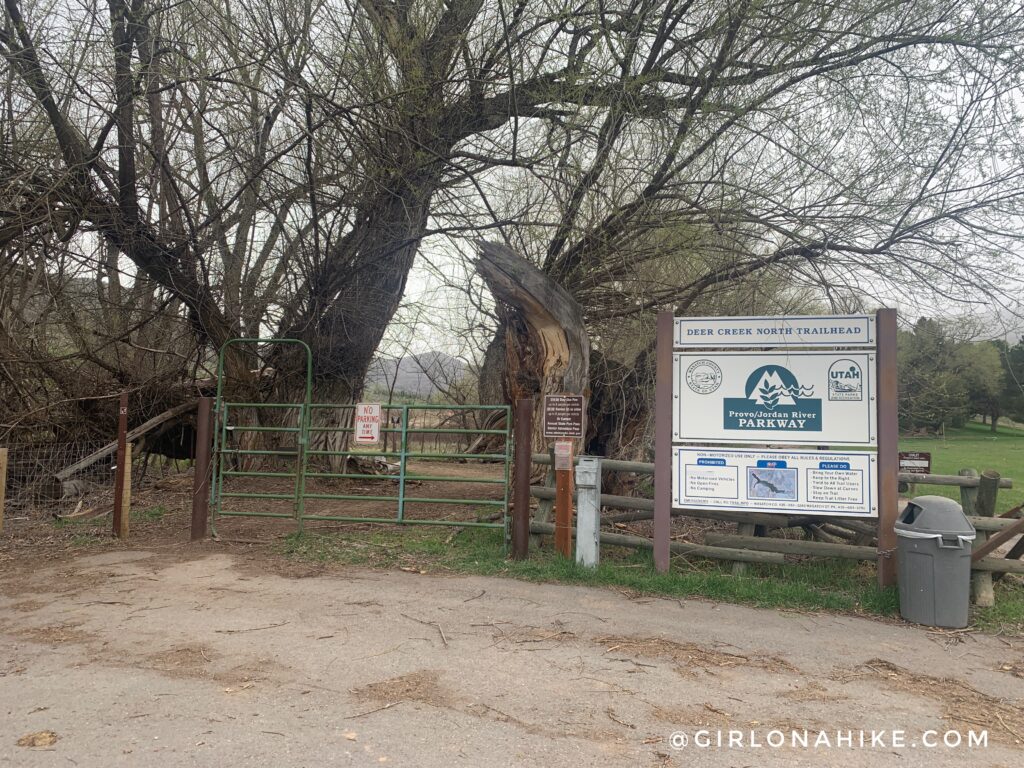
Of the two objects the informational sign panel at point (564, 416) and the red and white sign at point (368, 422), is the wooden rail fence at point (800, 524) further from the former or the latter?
the red and white sign at point (368, 422)

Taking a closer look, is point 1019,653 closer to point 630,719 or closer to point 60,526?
point 630,719

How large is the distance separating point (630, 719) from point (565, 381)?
6.20 m

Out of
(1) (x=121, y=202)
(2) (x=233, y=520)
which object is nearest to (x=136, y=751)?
(2) (x=233, y=520)

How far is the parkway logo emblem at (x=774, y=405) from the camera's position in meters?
6.89

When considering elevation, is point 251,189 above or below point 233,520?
above

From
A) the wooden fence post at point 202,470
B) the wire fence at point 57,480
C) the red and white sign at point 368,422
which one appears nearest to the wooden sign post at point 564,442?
the red and white sign at point 368,422

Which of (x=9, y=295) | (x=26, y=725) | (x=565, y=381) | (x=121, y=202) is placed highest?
(x=121, y=202)

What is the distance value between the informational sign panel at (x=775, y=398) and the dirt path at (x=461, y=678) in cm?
178

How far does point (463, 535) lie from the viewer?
28.7ft

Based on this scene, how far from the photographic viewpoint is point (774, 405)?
6.98m

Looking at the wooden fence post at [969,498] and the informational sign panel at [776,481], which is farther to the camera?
the wooden fence post at [969,498]

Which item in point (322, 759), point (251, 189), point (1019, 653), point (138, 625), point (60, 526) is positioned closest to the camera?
point (322, 759)

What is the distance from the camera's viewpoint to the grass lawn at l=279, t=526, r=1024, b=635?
6.19 m

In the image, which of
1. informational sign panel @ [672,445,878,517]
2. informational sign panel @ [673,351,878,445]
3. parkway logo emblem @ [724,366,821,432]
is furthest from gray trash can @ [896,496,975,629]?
parkway logo emblem @ [724,366,821,432]
